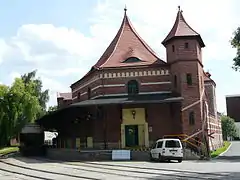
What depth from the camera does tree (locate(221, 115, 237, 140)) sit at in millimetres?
90125

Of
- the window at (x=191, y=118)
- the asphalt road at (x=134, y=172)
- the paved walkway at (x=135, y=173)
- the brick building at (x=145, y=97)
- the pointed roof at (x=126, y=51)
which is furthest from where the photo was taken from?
the pointed roof at (x=126, y=51)

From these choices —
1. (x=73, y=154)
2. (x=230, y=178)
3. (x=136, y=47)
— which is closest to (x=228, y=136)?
(x=136, y=47)

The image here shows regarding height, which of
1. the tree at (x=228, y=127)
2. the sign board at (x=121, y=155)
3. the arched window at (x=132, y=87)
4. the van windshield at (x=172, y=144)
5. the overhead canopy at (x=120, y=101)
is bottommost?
the sign board at (x=121, y=155)

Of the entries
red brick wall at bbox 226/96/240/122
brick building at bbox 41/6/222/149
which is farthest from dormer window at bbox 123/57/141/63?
red brick wall at bbox 226/96/240/122

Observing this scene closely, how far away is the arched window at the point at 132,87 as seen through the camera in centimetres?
3862

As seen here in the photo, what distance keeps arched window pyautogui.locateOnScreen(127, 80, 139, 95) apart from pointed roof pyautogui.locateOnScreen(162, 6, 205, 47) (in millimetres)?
5002

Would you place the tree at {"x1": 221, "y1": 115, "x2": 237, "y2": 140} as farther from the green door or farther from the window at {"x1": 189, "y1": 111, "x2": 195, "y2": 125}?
the green door

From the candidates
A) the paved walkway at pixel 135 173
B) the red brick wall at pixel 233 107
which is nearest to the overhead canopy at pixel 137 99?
the paved walkway at pixel 135 173

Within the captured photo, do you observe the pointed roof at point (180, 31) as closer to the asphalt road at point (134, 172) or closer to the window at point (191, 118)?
the window at point (191, 118)

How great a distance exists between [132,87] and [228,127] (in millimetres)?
58213

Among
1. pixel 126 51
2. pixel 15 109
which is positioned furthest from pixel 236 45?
pixel 15 109

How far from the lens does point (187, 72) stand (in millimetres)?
37000

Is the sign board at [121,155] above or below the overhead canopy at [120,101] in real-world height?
Answer: below

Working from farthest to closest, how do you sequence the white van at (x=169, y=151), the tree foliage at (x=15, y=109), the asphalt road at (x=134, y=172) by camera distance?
the tree foliage at (x=15, y=109), the white van at (x=169, y=151), the asphalt road at (x=134, y=172)
